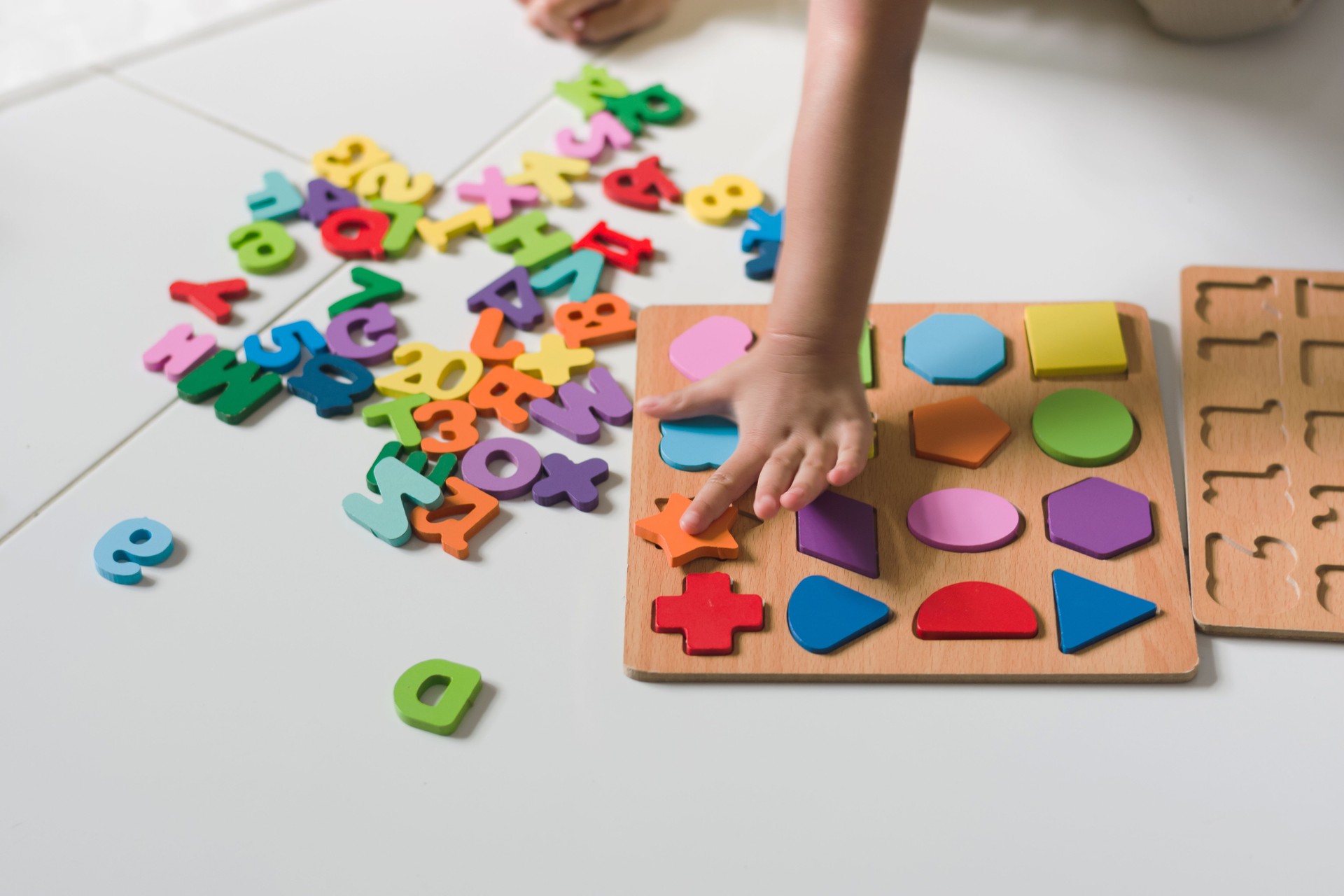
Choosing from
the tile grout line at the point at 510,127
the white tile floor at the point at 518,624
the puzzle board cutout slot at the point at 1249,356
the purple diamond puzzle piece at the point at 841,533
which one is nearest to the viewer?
the white tile floor at the point at 518,624

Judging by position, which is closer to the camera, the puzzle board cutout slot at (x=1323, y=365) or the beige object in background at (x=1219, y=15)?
the puzzle board cutout slot at (x=1323, y=365)

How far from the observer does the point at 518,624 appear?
2.32 ft

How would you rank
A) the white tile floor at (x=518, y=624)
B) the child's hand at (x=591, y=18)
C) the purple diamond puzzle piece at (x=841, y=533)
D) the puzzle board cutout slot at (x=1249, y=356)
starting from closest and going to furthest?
the white tile floor at (x=518, y=624) < the purple diamond puzzle piece at (x=841, y=533) < the puzzle board cutout slot at (x=1249, y=356) < the child's hand at (x=591, y=18)

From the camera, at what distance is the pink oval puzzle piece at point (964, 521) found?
28.4 inches

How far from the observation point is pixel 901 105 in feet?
2.41

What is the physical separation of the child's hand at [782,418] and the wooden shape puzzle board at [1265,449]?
0.76 feet

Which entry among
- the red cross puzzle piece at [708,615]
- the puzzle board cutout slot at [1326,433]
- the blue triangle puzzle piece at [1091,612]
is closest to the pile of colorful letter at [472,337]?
the red cross puzzle piece at [708,615]

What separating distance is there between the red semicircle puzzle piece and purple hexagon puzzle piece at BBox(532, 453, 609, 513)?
0.23 m

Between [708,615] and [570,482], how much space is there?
15 cm

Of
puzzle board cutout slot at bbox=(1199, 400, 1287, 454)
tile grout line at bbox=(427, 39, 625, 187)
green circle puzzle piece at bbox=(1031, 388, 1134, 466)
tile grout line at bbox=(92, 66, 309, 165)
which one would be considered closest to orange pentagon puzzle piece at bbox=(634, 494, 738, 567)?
green circle puzzle piece at bbox=(1031, 388, 1134, 466)

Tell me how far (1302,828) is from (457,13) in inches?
42.9

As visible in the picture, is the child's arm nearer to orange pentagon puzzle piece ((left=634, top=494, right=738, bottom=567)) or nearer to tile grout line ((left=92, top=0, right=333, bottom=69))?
orange pentagon puzzle piece ((left=634, top=494, right=738, bottom=567))

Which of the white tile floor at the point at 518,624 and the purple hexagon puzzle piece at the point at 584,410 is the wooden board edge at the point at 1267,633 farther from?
the purple hexagon puzzle piece at the point at 584,410

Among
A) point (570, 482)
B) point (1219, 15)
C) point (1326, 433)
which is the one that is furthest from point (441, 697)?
point (1219, 15)
